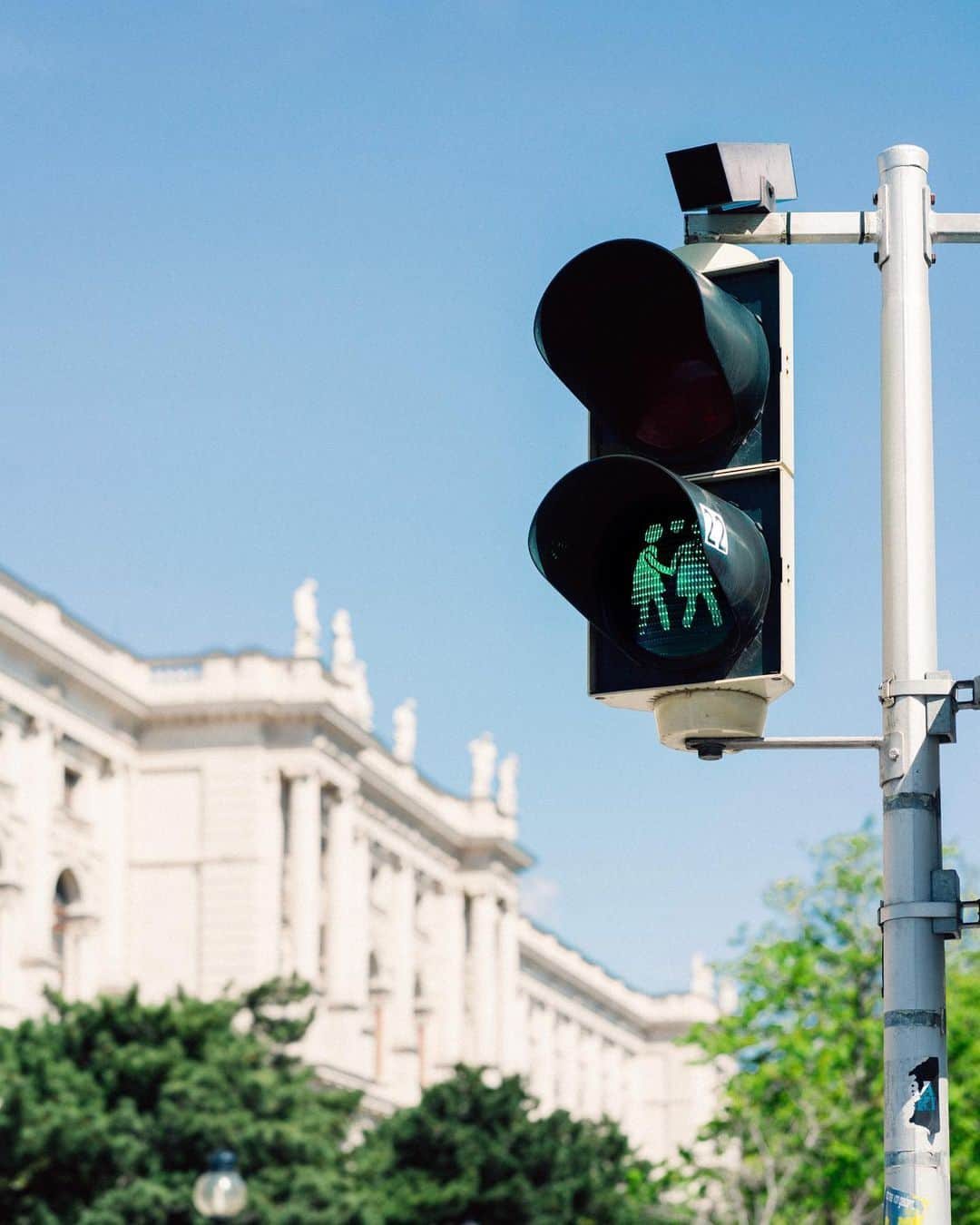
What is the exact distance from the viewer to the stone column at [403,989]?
264 ft

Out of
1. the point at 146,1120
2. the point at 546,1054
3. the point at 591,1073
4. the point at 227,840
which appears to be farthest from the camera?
the point at 591,1073

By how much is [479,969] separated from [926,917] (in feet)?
283

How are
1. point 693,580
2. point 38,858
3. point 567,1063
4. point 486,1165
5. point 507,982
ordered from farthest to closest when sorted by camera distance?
point 567,1063 < point 507,982 < point 38,858 < point 486,1165 < point 693,580

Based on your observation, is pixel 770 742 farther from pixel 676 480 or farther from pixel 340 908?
pixel 340 908

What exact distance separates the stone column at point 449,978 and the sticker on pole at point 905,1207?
82768 mm

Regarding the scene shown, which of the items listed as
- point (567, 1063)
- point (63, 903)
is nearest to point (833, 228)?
point (63, 903)

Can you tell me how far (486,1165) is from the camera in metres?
53.3

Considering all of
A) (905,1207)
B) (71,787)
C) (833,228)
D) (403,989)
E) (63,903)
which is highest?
(71,787)

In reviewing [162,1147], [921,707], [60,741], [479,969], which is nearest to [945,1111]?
[921,707]

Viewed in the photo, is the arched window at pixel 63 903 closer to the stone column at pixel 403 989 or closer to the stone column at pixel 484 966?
the stone column at pixel 403 989

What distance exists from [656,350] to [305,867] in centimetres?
6648

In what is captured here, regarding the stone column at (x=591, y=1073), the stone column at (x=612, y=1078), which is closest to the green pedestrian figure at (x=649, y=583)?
the stone column at (x=591, y=1073)

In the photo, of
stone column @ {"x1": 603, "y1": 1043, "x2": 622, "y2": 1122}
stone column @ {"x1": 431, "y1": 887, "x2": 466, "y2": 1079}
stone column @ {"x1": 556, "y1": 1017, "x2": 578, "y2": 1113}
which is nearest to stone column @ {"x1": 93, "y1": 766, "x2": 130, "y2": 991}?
stone column @ {"x1": 431, "y1": 887, "x2": 466, "y2": 1079}

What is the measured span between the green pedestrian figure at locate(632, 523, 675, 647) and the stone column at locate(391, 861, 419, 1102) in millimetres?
76321
